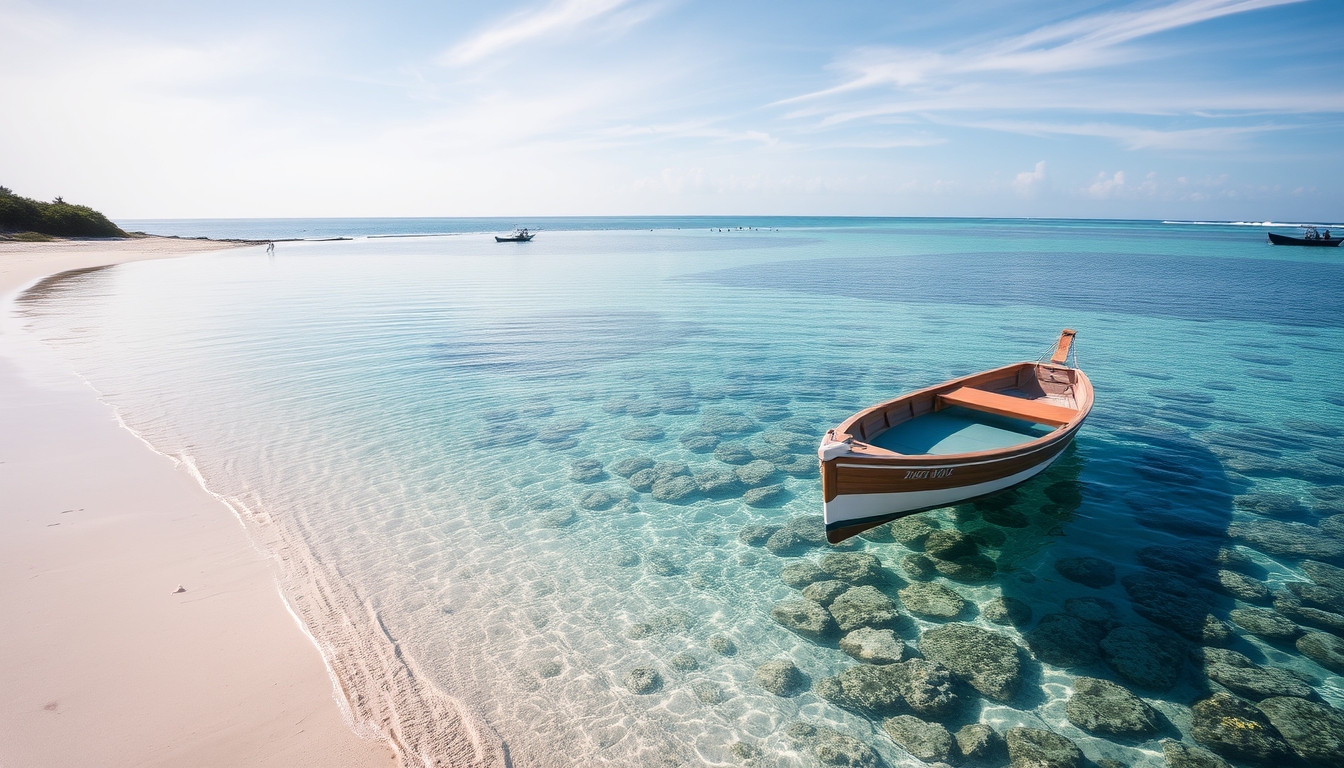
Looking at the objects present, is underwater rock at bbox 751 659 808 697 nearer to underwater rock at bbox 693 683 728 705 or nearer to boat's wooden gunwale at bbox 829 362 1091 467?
underwater rock at bbox 693 683 728 705

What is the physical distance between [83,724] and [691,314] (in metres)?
31.5

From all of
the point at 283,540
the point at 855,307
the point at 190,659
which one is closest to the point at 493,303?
the point at 855,307

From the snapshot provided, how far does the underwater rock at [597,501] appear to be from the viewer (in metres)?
12.7

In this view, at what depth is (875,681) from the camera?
786 centimetres

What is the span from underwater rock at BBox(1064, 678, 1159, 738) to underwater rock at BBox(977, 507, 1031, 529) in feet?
14.2

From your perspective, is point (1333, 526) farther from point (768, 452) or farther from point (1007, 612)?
point (768, 452)

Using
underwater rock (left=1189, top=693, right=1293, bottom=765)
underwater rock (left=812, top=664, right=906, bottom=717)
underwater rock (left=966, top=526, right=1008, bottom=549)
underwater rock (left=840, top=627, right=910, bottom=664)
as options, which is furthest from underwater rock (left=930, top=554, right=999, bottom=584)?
underwater rock (left=1189, top=693, right=1293, bottom=765)

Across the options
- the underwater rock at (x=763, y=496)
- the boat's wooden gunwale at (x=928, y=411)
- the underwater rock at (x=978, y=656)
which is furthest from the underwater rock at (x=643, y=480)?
the underwater rock at (x=978, y=656)

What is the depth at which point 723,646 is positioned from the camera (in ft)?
28.4

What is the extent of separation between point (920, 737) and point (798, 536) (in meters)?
4.67

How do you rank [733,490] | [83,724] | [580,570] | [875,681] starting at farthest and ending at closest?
[733,490]
[580,570]
[875,681]
[83,724]

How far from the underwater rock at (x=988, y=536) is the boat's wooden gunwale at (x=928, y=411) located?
1814 millimetres

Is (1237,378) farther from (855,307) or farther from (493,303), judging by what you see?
(493,303)

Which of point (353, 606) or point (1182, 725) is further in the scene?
point (353, 606)
